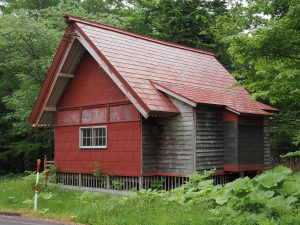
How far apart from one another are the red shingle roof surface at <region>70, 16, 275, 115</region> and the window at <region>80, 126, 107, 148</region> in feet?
8.79

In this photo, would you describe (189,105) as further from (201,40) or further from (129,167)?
(201,40)

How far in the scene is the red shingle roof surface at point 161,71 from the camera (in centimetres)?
1547

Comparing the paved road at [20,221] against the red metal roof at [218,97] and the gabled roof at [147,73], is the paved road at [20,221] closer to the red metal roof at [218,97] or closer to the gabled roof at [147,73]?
the gabled roof at [147,73]

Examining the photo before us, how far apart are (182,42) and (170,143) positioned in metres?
13.9

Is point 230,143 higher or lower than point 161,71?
lower

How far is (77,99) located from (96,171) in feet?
11.0

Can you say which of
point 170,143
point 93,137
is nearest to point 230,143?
point 170,143

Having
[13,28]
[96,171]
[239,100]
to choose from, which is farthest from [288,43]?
[13,28]

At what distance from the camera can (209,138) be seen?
52.7 ft

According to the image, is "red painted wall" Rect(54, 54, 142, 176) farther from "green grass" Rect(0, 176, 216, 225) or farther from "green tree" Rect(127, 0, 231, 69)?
"green tree" Rect(127, 0, 231, 69)

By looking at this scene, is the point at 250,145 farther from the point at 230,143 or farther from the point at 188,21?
the point at 188,21

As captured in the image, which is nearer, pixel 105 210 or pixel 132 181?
pixel 105 210

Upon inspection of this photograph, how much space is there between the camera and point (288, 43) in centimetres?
1150

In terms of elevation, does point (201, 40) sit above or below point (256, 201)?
above
